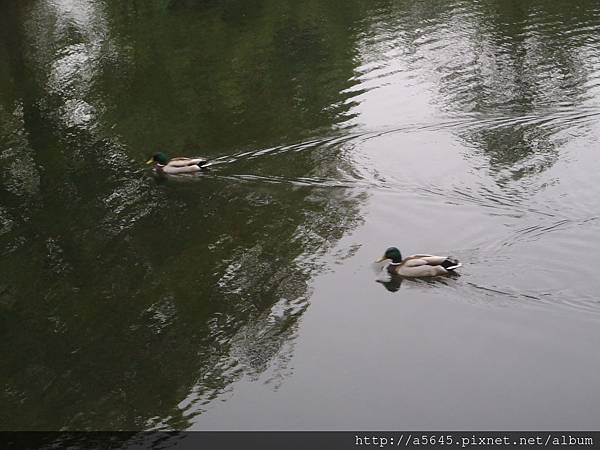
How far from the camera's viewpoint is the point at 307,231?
1745cm

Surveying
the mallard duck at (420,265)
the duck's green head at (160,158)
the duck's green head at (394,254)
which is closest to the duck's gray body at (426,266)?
the mallard duck at (420,265)

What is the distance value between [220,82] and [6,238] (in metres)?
10.1

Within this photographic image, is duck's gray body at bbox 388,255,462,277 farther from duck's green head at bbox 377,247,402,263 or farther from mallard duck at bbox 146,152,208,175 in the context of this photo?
mallard duck at bbox 146,152,208,175

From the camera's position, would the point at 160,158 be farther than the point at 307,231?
Yes

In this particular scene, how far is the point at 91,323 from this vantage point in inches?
589

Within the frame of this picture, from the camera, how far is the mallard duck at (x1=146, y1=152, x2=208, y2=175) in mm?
19938

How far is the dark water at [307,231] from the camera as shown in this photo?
12789 mm

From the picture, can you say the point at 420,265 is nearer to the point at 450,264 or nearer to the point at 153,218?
the point at 450,264

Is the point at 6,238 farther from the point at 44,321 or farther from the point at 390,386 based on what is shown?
the point at 390,386

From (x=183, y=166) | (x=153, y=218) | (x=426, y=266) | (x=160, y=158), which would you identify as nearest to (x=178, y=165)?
(x=183, y=166)

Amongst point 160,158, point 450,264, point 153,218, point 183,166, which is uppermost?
point 160,158

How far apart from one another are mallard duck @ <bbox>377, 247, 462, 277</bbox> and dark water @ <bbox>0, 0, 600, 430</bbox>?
0.75ft

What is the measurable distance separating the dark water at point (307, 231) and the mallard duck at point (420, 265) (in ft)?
0.75

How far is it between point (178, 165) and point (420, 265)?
22.9ft
